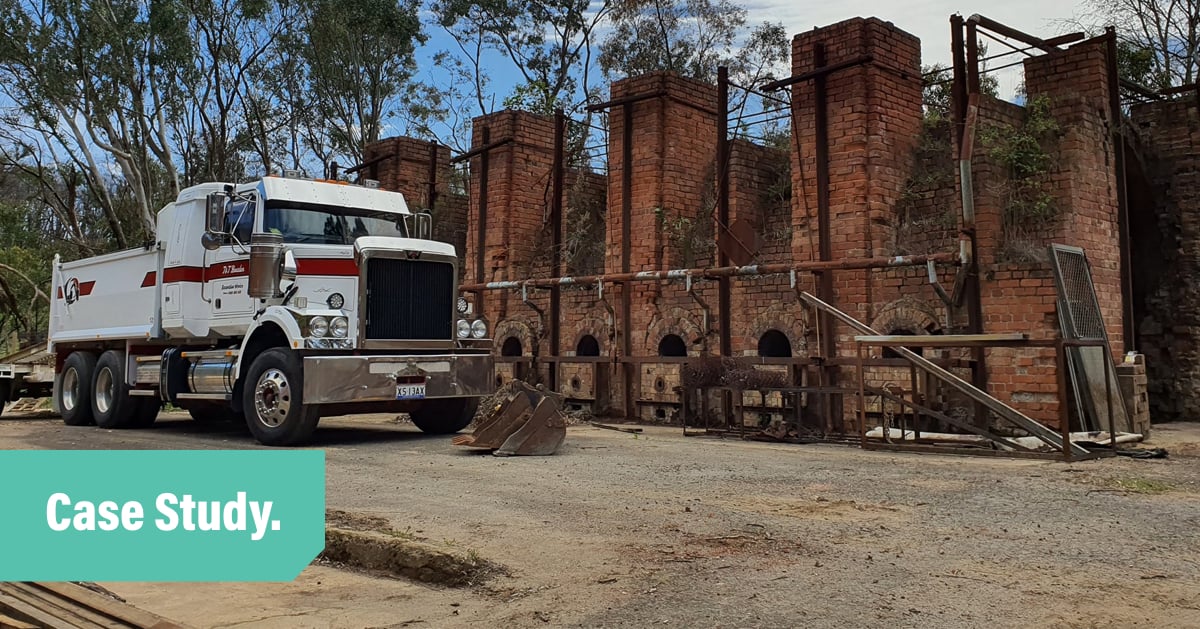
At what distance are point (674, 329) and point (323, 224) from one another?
213 inches

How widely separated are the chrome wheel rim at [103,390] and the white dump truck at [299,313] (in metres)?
0.89

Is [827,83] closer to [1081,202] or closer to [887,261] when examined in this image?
[887,261]

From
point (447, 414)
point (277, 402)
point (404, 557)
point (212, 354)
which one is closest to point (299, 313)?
point (277, 402)

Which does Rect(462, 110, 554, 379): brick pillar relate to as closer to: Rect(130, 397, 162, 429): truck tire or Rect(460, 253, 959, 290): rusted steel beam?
Rect(460, 253, 959, 290): rusted steel beam

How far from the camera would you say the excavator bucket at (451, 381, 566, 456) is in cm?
945

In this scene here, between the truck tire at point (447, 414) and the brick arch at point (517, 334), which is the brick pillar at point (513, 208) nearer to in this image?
the brick arch at point (517, 334)

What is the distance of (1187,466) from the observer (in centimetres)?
792

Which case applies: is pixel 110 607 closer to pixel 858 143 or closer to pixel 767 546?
pixel 767 546

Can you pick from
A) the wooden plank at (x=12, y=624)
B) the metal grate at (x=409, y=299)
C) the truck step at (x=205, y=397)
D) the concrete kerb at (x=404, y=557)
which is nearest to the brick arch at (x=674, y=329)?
the metal grate at (x=409, y=299)

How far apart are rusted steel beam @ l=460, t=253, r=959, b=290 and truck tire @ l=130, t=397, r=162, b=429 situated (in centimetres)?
571

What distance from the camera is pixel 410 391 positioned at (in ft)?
34.8

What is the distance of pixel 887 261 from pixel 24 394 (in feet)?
46.4

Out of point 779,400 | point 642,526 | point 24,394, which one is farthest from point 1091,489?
point 24,394

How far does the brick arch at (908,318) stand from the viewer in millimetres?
10945
